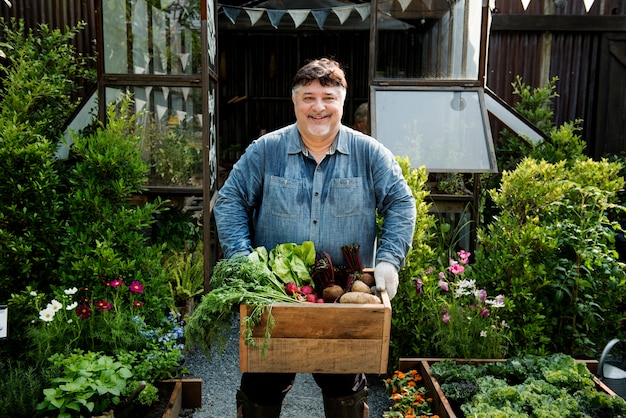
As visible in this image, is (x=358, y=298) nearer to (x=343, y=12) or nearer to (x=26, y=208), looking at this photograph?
(x=26, y=208)

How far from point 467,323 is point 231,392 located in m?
1.77

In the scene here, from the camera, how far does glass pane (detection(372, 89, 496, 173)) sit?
4.90 metres

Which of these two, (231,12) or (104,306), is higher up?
(231,12)

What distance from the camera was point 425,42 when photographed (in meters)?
5.26

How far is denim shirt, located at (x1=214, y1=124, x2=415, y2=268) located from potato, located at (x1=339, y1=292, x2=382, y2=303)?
0.39 m

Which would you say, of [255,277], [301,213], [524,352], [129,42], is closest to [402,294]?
[524,352]

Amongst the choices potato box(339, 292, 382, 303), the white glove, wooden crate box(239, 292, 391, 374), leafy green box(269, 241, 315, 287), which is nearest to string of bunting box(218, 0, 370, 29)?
leafy green box(269, 241, 315, 287)

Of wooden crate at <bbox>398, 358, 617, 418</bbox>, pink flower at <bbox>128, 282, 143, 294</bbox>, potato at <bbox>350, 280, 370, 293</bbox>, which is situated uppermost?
potato at <bbox>350, 280, 370, 293</bbox>

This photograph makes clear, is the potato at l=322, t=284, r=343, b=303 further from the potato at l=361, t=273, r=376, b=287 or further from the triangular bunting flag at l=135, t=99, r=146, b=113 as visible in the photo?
the triangular bunting flag at l=135, t=99, r=146, b=113

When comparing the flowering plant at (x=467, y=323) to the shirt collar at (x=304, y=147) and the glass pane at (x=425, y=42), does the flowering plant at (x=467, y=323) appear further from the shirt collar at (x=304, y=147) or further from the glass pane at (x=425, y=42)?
the glass pane at (x=425, y=42)

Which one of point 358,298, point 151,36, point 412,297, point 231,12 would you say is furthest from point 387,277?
point 231,12

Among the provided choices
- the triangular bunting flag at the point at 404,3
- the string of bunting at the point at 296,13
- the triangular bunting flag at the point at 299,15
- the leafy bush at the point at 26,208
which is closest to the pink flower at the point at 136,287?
the leafy bush at the point at 26,208

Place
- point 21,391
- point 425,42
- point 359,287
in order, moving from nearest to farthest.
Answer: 1. point 359,287
2. point 21,391
3. point 425,42

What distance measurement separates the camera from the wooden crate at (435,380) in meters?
3.24
